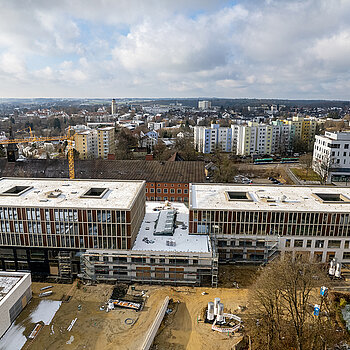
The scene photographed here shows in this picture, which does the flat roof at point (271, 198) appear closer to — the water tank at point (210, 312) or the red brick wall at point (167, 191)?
the red brick wall at point (167, 191)

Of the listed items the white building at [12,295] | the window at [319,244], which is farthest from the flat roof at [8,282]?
the window at [319,244]

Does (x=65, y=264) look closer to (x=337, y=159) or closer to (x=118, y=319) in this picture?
(x=118, y=319)

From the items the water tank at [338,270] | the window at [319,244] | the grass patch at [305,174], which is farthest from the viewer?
the grass patch at [305,174]

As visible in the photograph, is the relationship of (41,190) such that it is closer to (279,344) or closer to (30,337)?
(30,337)

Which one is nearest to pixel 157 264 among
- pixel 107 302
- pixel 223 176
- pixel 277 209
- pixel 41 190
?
pixel 107 302

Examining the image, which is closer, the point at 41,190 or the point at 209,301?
the point at 209,301

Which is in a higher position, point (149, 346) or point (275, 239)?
point (275, 239)
